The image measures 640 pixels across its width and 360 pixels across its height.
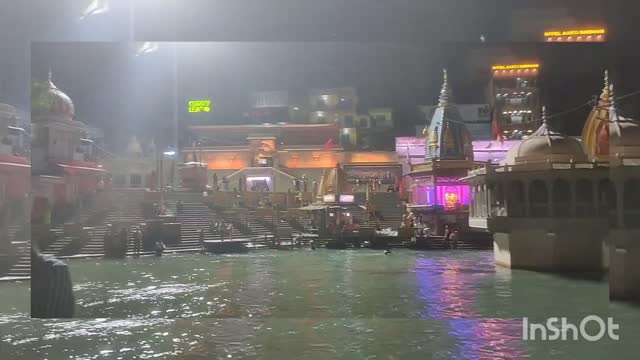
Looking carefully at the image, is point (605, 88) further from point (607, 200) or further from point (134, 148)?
point (134, 148)

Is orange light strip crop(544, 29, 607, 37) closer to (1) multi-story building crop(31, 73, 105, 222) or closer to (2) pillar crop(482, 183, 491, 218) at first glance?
(2) pillar crop(482, 183, 491, 218)

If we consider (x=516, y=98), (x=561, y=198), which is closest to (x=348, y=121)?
(x=516, y=98)

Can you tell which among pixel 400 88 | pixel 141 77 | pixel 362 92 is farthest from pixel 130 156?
pixel 400 88

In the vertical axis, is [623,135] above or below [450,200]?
above

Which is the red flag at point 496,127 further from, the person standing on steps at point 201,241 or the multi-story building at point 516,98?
the person standing on steps at point 201,241

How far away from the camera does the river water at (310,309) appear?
3.57 metres

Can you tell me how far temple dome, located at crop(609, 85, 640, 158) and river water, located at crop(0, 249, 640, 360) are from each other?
1.03 m

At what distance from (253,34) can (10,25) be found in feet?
6.26

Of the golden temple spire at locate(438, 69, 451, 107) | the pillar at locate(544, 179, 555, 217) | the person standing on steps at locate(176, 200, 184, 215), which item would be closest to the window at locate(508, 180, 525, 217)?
the pillar at locate(544, 179, 555, 217)

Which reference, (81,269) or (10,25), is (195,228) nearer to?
(81,269)

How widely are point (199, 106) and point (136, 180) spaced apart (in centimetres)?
74

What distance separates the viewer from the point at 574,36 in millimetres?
4340

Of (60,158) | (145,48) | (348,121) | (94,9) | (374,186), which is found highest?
(94,9)

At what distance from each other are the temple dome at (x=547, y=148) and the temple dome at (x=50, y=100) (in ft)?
11.6
